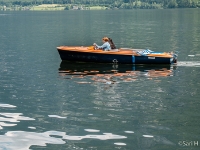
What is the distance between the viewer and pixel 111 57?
51969mm

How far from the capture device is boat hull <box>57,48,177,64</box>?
50.8 metres

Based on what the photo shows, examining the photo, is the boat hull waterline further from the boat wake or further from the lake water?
the boat wake

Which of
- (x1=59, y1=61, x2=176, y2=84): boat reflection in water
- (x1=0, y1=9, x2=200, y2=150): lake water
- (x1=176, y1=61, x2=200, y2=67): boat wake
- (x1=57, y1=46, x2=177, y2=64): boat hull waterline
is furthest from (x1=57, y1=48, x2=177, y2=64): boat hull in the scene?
(x1=176, y1=61, x2=200, y2=67): boat wake

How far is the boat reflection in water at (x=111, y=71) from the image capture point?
44.8 metres

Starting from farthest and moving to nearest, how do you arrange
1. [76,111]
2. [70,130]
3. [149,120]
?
[76,111], [149,120], [70,130]

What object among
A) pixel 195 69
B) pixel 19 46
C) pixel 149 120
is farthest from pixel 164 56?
pixel 19 46

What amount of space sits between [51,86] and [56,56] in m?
22.4

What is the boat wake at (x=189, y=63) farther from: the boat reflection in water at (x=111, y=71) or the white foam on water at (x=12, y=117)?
the white foam on water at (x=12, y=117)

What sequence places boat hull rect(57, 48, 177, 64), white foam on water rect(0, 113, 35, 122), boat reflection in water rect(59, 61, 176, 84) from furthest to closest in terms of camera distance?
boat hull rect(57, 48, 177, 64)
boat reflection in water rect(59, 61, 176, 84)
white foam on water rect(0, 113, 35, 122)

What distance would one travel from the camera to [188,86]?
40281 mm

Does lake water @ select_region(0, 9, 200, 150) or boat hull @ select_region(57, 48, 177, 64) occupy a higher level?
boat hull @ select_region(57, 48, 177, 64)

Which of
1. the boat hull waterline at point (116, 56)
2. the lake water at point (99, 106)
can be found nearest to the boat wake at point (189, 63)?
the lake water at point (99, 106)

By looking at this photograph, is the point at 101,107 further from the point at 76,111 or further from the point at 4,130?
the point at 4,130

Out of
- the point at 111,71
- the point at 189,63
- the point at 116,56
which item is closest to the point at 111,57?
the point at 116,56
